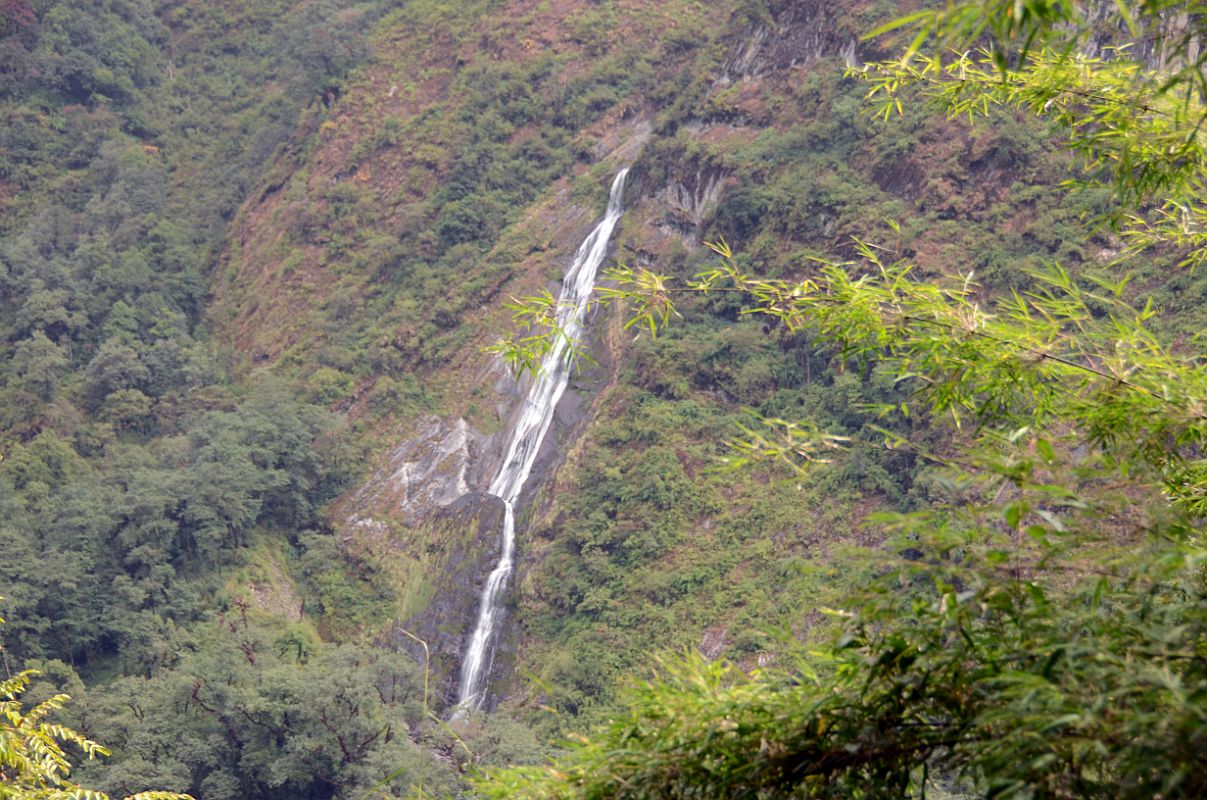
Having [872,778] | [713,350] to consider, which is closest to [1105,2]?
[713,350]

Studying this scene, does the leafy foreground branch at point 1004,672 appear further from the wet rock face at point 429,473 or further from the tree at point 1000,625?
the wet rock face at point 429,473

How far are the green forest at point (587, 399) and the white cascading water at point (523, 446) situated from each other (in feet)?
0.79

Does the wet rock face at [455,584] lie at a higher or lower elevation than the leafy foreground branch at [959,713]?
lower

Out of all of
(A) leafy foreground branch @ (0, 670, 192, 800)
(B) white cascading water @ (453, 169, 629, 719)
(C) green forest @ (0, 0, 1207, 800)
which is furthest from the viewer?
(B) white cascading water @ (453, 169, 629, 719)

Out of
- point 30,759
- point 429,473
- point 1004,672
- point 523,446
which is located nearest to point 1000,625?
point 1004,672

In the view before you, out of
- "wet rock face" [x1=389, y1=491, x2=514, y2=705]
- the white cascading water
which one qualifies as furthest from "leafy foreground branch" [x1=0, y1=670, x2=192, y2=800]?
"wet rock face" [x1=389, y1=491, x2=514, y2=705]

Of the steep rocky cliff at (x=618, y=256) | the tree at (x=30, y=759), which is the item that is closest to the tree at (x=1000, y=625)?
the tree at (x=30, y=759)

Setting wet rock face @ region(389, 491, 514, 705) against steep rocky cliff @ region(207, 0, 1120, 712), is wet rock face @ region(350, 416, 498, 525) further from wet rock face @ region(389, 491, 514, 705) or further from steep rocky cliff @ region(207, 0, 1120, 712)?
wet rock face @ region(389, 491, 514, 705)

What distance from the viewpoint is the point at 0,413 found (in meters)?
23.9

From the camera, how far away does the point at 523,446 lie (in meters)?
21.0

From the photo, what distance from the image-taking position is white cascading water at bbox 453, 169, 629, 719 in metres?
18.3

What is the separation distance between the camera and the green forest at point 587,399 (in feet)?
8.38

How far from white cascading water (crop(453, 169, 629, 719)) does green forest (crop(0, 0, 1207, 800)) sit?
0.79 feet

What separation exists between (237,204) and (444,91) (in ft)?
21.8
